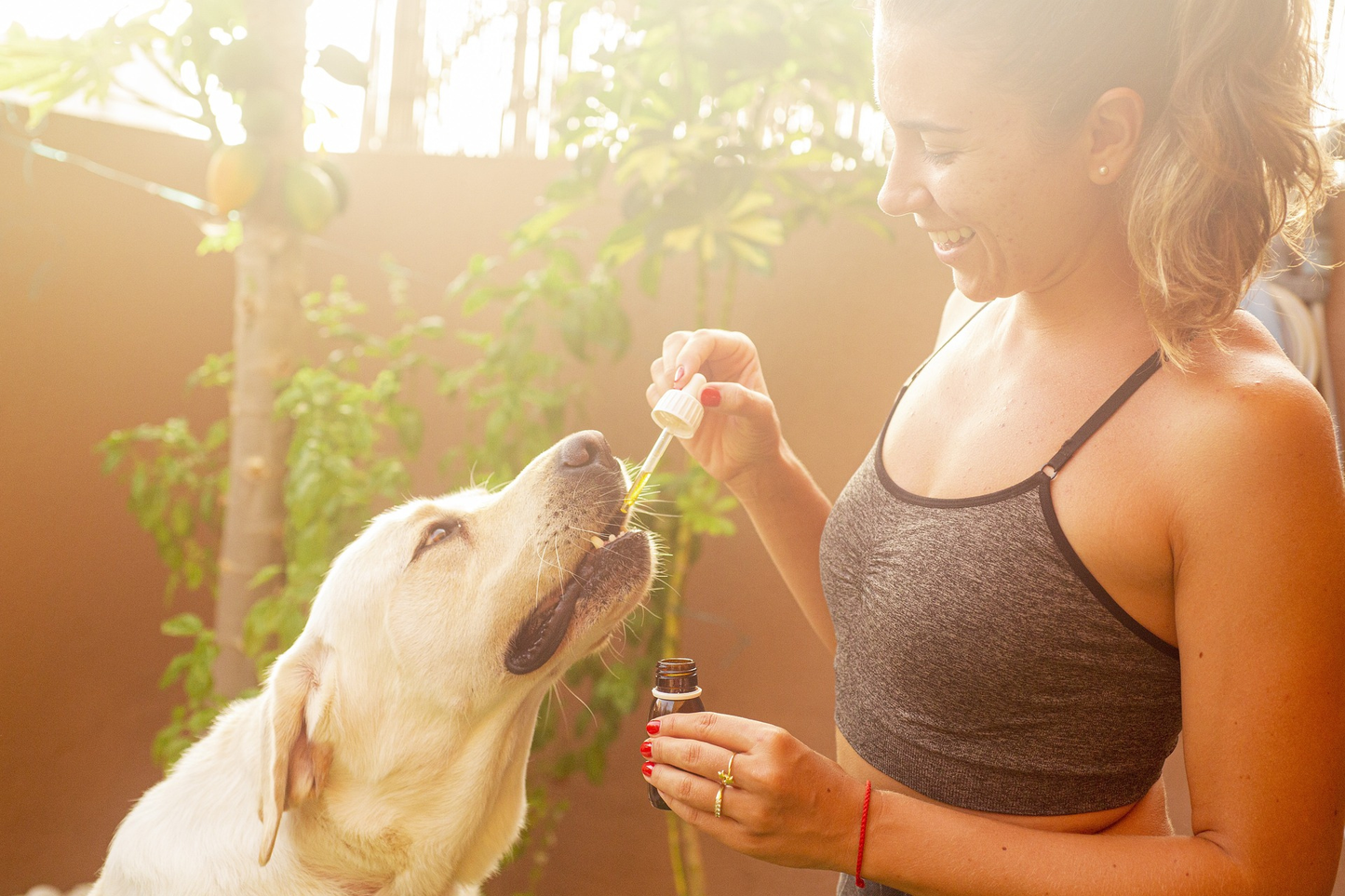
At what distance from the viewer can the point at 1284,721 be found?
2.93 ft

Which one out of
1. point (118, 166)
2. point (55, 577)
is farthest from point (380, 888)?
point (118, 166)

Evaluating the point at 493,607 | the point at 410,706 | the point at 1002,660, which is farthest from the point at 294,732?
the point at 1002,660

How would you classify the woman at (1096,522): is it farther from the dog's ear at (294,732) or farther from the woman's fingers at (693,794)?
the dog's ear at (294,732)

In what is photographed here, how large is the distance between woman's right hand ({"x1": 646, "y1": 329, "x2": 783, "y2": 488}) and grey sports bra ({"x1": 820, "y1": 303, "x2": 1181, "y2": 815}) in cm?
25

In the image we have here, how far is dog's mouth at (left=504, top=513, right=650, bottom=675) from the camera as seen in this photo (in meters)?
1.42

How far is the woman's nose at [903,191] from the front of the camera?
3.74ft

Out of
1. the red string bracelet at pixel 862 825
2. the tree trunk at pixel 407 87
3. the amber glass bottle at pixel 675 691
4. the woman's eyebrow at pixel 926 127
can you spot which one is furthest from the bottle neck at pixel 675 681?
the tree trunk at pixel 407 87

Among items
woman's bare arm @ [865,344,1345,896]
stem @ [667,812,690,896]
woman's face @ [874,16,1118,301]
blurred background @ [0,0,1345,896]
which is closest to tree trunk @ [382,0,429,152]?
blurred background @ [0,0,1345,896]

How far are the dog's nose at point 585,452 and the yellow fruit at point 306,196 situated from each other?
102cm

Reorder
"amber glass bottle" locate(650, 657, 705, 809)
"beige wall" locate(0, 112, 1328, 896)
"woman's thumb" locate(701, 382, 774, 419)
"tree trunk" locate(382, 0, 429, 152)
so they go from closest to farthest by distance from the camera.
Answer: "amber glass bottle" locate(650, 657, 705, 809)
"woman's thumb" locate(701, 382, 774, 419)
"beige wall" locate(0, 112, 1328, 896)
"tree trunk" locate(382, 0, 429, 152)

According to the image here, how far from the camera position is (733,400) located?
4.54ft

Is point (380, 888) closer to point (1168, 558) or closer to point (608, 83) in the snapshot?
point (1168, 558)

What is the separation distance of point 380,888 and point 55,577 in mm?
2340

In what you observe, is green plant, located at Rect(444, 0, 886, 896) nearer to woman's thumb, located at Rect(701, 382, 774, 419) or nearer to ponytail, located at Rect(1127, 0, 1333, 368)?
woman's thumb, located at Rect(701, 382, 774, 419)
